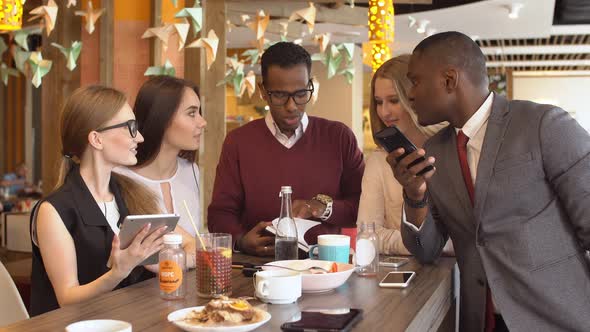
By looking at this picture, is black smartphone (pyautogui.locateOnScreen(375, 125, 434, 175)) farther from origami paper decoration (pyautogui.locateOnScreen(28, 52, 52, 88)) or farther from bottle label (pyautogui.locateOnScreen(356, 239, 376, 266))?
origami paper decoration (pyautogui.locateOnScreen(28, 52, 52, 88))

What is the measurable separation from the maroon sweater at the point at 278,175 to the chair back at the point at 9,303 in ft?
3.16

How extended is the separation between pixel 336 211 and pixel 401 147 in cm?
82

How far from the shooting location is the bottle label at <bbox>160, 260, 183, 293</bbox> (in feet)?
6.70

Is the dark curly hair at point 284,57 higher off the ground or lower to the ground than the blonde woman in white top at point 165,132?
higher

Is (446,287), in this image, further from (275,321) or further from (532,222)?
(275,321)

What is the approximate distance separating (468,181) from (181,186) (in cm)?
143

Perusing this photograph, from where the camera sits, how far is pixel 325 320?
1.74 metres

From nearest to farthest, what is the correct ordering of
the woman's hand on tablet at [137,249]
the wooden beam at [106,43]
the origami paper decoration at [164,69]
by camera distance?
the woman's hand on tablet at [137,249] < the origami paper decoration at [164,69] < the wooden beam at [106,43]

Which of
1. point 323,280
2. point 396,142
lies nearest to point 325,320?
point 323,280

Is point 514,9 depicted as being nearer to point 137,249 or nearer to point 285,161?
point 285,161

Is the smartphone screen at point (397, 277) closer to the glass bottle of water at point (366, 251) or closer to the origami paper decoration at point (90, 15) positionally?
the glass bottle of water at point (366, 251)

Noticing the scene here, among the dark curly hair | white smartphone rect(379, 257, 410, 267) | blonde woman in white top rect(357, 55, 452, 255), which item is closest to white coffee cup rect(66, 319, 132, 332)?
white smartphone rect(379, 257, 410, 267)

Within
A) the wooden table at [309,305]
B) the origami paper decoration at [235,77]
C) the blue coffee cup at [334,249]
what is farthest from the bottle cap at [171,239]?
the origami paper decoration at [235,77]

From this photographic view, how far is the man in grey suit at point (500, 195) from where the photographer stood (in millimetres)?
2320
